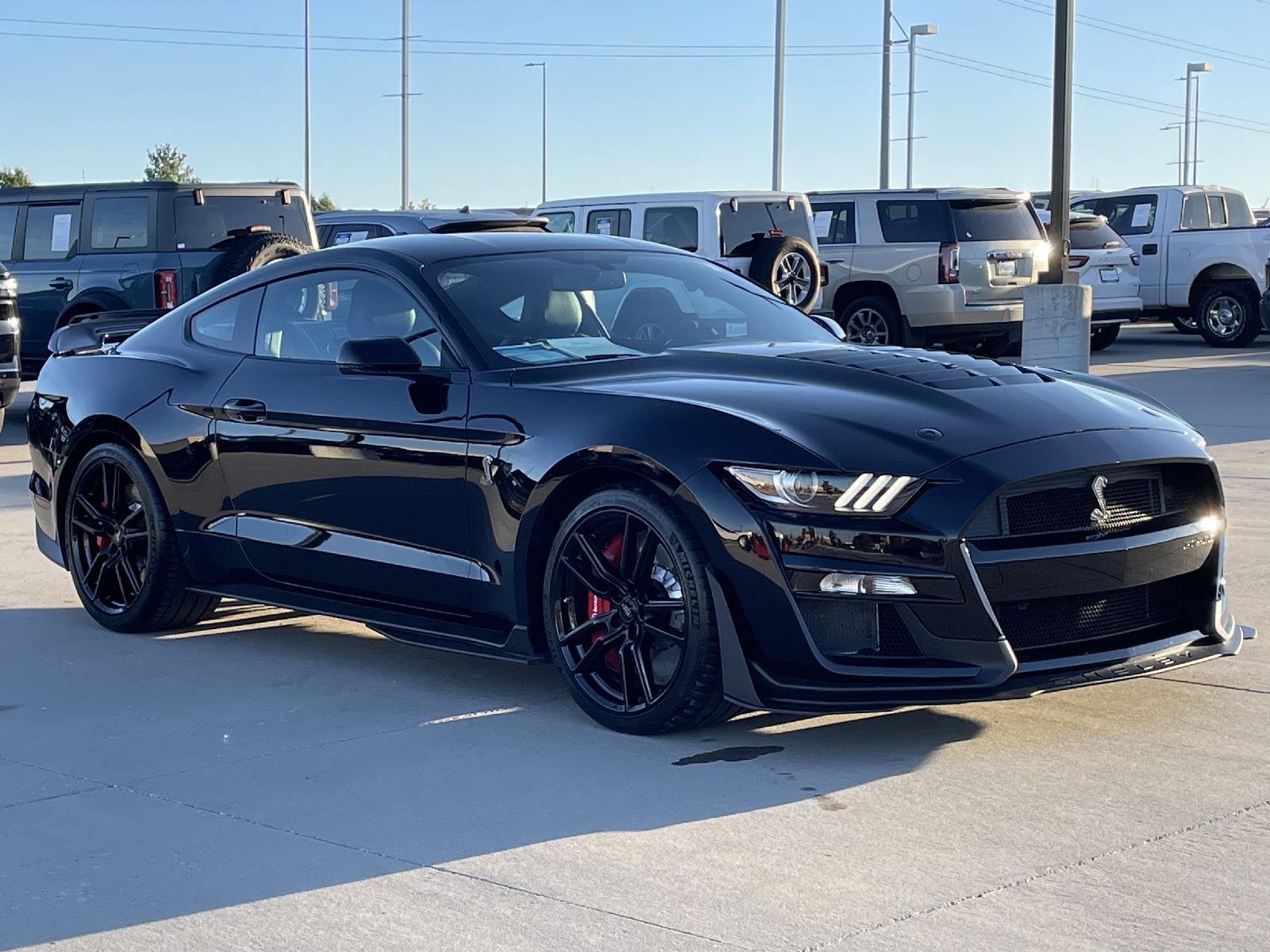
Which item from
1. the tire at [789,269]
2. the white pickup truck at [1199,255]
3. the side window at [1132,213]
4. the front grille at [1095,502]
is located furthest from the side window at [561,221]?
the front grille at [1095,502]

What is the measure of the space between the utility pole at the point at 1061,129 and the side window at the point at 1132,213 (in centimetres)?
839

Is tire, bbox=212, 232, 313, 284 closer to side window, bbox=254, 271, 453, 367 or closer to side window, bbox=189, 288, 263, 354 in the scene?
side window, bbox=189, 288, 263, 354

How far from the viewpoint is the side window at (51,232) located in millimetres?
15898

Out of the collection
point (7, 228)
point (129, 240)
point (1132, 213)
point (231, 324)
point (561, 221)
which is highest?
point (1132, 213)

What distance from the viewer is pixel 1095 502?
499 centimetres

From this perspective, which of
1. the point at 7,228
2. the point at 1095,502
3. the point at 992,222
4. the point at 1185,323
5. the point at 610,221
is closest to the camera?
the point at 1095,502

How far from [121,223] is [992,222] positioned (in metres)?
9.13

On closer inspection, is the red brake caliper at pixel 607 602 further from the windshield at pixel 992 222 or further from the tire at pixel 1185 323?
the tire at pixel 1185 323

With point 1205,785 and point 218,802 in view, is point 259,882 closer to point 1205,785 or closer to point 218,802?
point 218,802

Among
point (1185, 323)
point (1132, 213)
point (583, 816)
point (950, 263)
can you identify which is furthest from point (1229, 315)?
point (583, 816)

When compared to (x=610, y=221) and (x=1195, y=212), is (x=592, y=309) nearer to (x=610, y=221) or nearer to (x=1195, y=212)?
(x=610, y=221)

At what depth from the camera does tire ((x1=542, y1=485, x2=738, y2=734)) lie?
503 cm

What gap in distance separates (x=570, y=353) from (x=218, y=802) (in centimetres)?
193

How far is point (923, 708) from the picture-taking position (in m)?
5.54
